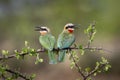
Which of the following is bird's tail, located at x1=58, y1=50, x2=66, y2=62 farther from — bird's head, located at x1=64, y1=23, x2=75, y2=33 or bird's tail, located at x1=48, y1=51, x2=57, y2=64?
bird's head, located at x1=64, y1=23, x2=75, y2=33

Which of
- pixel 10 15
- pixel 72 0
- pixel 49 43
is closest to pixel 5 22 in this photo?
pixel 10 15

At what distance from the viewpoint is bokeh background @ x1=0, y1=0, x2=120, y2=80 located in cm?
1609

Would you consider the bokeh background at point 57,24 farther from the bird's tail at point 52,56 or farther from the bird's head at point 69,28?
the bird's tail at point 52,56

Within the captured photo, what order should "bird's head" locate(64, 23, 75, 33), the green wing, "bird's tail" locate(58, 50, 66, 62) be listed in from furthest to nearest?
"bird's head" locate(64, 23, 75, 33) < the green wing < "bird's tail" locate(58, 50, 66, 62)

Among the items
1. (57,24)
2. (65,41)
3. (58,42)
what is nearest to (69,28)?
(65,41)

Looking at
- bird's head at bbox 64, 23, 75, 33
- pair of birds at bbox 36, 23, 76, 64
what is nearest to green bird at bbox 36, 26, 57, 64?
pair of birds at bbox 36, 23, 76, 64

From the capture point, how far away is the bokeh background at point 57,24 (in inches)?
634

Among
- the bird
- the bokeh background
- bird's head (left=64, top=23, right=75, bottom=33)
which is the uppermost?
bird's head (left=64, top=23, right=75, bottom=33)

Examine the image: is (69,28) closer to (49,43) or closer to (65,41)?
(65,41)

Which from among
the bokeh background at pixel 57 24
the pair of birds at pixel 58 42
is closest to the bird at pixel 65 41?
the pair of birds at pixel 58 42

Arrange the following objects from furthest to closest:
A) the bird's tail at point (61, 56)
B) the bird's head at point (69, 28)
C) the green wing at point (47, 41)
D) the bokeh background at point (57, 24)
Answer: the bokeh background at point (57, 24)
the bird's head at point (69, 28)
the green wing at point (47, 41)
the bird's tail at point (61, 56)

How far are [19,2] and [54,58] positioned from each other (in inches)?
647

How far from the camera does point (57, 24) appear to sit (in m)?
19.0

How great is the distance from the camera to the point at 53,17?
64.9ft
